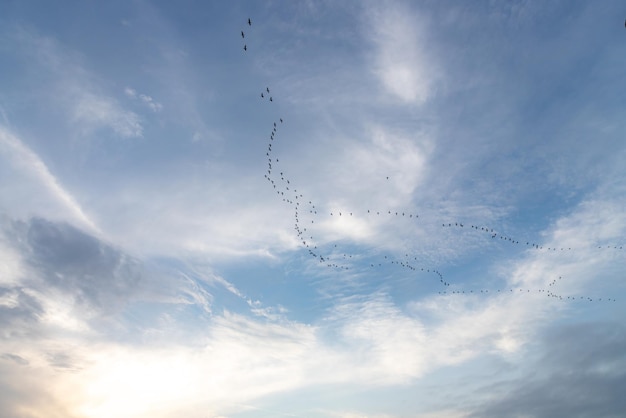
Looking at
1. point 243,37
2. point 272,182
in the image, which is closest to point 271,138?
point 272,182

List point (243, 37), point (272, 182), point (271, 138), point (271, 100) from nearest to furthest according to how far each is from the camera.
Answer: point (243, 37) → point (271, 100) → point (271, 138) → point (272, 182)

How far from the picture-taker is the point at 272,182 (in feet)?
372

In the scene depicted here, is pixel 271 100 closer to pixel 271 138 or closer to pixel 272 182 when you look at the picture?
pixel 271 138

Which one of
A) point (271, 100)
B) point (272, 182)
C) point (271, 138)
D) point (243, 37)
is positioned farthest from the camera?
point (272, 182)

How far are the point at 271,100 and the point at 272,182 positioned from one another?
28.1 metres

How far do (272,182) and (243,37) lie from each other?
42.6m

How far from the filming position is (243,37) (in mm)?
83125

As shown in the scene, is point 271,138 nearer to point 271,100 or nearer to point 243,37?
point 271,100

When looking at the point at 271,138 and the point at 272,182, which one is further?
the point at 272,182

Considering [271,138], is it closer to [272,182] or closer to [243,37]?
[272,182]

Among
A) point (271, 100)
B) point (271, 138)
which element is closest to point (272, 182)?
point (271, 138)

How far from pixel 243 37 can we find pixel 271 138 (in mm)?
29310

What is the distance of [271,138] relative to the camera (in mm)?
105938

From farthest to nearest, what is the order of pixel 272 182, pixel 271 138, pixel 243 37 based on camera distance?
1. pixel 272 182
2. pixel 271 138
3. pixel 243 37
